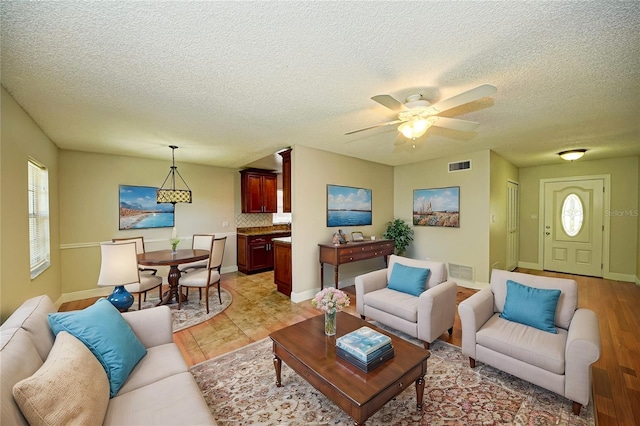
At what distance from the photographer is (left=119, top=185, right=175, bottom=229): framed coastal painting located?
186 inches

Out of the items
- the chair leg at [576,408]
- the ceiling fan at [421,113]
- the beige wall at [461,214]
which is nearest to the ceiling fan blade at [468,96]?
the ceiling fan at [421,113]

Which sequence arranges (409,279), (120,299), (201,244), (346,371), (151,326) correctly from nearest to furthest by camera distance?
(346,371)
(151,326)
(120,299)
(409,279)
(201,244)

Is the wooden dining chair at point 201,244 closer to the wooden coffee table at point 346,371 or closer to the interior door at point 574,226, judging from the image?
the wooden coffee table at point 346,371

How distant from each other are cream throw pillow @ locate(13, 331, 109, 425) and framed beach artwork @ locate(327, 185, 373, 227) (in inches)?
142

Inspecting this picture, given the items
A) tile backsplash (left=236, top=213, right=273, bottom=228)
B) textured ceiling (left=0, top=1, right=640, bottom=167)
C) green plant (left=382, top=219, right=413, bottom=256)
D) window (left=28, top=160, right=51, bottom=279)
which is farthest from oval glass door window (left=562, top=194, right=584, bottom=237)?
window (left=28, top=160, right=51, bottom=279)

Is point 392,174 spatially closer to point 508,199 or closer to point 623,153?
point 508,199

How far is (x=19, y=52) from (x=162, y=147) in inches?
99.7

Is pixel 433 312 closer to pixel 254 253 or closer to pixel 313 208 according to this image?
pixel 313 208

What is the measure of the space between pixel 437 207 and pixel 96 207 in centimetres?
625

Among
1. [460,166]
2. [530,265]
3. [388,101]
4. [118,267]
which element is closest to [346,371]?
[388,101]

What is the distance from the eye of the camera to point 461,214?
488cm

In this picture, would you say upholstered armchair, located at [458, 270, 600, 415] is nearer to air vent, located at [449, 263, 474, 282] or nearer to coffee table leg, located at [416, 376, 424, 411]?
coffee table leg, located at [416, 376, 424, 411]

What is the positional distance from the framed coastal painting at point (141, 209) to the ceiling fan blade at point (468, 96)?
16.6 feet

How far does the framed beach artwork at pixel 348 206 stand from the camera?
15.3 feet
